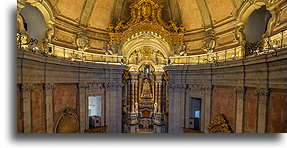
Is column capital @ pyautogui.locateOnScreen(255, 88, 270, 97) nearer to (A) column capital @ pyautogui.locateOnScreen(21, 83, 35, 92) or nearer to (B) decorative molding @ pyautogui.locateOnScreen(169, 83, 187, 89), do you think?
(B) decorative molding @ pyautogui.locateOnScreen(169, 83, 187, 89)

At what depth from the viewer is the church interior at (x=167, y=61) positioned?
432 centimetres

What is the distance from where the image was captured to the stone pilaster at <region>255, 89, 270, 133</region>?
4.19 m

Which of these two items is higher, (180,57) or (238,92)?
(180,57)

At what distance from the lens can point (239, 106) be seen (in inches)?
211

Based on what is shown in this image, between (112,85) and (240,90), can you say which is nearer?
(240,90)

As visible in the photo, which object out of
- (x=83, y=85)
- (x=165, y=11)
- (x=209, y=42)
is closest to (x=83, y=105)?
(x=83, y=85)

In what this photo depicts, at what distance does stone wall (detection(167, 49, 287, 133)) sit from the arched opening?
5.58 ft

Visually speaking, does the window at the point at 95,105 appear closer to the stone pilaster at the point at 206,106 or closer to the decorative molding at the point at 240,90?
the stone pilaster at the point at 206,106

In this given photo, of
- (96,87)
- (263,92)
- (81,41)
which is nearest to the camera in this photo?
(263,92)

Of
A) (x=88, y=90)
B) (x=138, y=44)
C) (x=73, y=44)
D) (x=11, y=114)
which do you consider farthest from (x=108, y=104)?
(x=11, y=114)

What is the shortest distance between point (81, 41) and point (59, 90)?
2613mm

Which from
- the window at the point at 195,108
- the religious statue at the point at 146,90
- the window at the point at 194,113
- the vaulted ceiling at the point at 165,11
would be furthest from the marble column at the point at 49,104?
the religious statue at the point at 146,90

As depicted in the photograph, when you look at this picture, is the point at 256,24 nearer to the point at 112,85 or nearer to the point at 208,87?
the point at 208,87

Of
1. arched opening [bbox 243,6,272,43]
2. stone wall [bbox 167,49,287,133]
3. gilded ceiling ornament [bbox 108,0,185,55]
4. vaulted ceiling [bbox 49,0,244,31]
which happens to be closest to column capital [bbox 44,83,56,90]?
vaulted ceiling [bbox 49,0,244,31]
